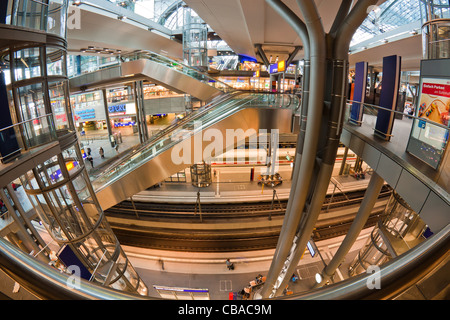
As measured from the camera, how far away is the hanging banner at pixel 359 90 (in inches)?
232

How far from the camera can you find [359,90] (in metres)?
Result: 6.11

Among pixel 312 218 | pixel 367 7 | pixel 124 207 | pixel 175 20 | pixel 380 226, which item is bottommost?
pixel 124 207

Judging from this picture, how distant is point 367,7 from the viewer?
4.34 metres

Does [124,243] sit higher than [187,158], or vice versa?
[187,158]

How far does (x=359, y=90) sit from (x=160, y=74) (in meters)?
10.9

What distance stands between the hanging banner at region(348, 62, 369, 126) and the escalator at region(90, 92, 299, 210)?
2903 mm

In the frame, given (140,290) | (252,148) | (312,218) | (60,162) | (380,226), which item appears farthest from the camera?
(252,148)

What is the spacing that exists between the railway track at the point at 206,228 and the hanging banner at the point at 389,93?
898cm

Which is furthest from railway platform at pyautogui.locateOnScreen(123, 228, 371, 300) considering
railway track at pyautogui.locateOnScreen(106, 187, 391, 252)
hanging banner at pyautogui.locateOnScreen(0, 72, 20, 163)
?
hanging banner at pyautogui.locateOnScreen(0, 72, 20, 163)

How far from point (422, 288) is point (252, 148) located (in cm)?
2149

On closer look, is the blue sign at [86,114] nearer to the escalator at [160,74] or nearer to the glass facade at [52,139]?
the escalator at [160,74]

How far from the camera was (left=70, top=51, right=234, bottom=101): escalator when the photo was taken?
12.8 metres
